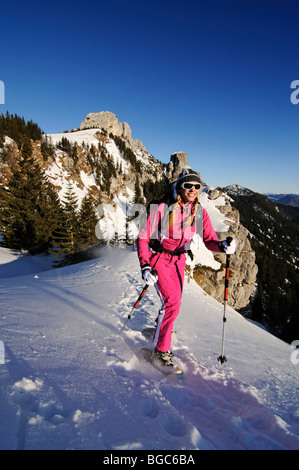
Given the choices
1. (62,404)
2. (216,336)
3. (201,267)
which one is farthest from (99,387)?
(201,267)

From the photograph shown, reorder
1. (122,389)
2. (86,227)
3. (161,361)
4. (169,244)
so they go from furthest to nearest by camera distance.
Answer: (86,227) → (169,244) → (161,361) → (122,389)

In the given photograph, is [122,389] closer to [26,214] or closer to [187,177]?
[187,177]

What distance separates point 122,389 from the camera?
2371mm

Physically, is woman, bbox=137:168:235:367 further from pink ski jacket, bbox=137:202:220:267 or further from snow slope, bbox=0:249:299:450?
snow slope, bbox=0:249:299:450

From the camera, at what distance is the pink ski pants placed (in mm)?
3426

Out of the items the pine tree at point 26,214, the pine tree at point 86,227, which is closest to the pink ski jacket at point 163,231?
the pine tree at point 86,227

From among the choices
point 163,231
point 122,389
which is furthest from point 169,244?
point 122,389

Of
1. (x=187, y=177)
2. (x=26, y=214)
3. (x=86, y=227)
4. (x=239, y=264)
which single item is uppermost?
(x=26, y=214)

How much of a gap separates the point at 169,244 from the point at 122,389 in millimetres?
2153

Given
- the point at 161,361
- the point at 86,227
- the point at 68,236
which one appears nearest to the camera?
the point at 161,361

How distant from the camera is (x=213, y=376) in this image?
3.24m

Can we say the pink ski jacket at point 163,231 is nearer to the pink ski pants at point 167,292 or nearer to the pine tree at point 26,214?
the pink ski pants at point 167,292

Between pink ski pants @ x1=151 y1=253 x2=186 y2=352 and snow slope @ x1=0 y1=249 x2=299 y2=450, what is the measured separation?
496mm

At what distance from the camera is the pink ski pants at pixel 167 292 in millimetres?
3426
